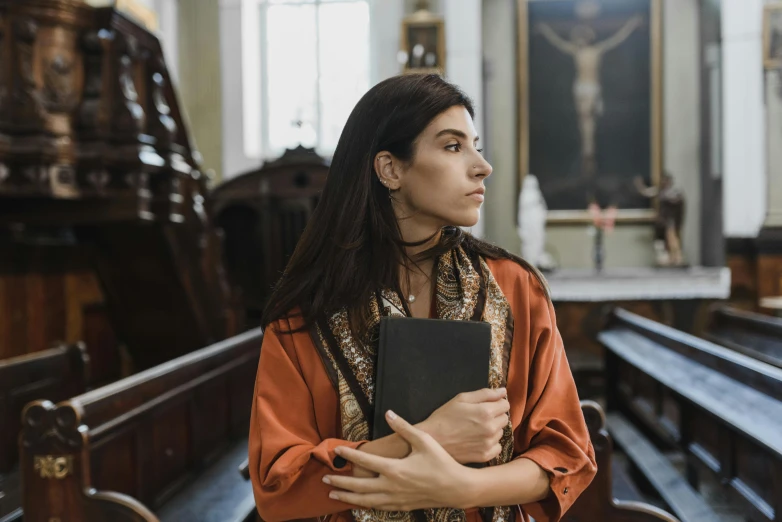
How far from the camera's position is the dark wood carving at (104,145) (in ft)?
11.5

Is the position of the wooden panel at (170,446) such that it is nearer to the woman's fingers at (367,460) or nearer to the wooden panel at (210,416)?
the wooden panel at (210,416)

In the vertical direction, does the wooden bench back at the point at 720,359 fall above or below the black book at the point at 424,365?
below

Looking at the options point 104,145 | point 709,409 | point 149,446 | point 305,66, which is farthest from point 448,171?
point 305,66

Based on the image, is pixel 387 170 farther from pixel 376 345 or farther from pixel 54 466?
pixel 54 466

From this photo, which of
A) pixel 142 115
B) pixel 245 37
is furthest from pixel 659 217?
pixel 142 115

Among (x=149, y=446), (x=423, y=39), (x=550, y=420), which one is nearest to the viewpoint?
(x=550, y=420)

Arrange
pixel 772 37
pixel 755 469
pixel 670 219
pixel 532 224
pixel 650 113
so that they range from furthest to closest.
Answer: pixel 650 113
pixel 670 219
pixel 532 224
pixel 772 37
pixel 755 469

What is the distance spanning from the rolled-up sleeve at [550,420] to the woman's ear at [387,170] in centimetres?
32

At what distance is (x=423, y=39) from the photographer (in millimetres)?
8227

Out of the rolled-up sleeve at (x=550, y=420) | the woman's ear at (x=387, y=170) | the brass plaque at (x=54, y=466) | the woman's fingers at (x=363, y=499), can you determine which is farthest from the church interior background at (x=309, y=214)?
the woman's ear at (x=387, y=170)

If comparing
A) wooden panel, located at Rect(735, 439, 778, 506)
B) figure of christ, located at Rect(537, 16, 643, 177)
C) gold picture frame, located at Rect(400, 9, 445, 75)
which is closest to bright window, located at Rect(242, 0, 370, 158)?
gold picture frame, located at Rect(400, 9, 445, 75)

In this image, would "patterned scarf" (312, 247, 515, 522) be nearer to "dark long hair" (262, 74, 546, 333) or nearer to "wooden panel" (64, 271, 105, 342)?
"dark long hair" (262, 74, 546, 333)

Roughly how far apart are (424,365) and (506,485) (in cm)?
23

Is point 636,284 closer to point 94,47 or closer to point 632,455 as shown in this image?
point 632,455
